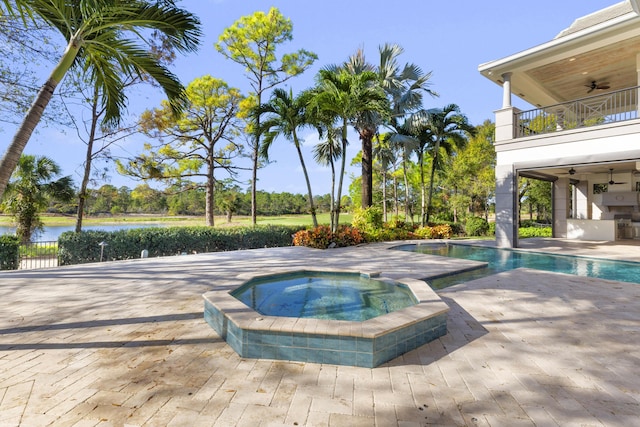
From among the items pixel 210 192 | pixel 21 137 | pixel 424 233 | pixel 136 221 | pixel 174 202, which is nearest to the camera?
pixel 21 137

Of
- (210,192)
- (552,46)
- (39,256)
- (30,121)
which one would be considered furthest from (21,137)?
(210,192)

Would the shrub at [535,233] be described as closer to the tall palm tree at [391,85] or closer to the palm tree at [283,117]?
the tall palm tree at [391,85]

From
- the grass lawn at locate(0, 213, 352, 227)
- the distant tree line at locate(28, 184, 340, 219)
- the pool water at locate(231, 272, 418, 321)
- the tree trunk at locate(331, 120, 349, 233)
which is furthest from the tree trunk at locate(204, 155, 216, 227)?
the pool water at locate(231, 272, 418, 321)

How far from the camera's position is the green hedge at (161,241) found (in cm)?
878

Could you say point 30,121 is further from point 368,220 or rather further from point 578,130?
point 578,130

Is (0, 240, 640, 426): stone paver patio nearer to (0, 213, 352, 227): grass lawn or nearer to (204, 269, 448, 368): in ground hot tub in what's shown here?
(204, 269, 448, 368): in ground hot tub

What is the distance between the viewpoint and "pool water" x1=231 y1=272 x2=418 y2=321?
4.16 meters

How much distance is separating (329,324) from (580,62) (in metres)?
12.6

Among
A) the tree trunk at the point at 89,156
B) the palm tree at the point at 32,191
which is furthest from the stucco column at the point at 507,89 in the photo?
the palm tree at the point at 32,191

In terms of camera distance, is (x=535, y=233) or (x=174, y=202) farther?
(x=174, y=202)

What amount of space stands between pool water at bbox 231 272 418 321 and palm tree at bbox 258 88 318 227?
23.9ft

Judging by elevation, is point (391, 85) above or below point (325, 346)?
above

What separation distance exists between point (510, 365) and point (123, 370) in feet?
11.2

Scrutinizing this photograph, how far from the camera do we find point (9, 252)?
802 cm
